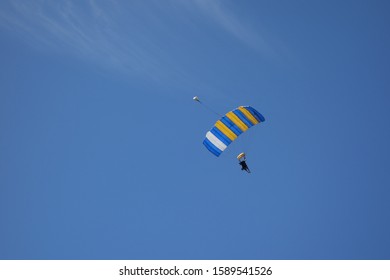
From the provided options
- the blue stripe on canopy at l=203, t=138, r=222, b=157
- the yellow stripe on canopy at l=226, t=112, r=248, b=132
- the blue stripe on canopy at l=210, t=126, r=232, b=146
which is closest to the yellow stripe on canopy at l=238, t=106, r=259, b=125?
the yellow stripe on canopy at l=226, t=112, r=248, b=132

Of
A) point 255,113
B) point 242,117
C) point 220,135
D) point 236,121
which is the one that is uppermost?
point 255,113

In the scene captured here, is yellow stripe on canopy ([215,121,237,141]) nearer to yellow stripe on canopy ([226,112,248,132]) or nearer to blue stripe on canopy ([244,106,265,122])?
yellow stripe on canopy ([226,112,248,132])

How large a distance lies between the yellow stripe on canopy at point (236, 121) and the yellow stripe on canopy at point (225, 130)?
0.65 meters

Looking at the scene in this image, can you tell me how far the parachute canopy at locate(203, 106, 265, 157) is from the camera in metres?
44.4

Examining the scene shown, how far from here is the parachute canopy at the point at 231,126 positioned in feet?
146

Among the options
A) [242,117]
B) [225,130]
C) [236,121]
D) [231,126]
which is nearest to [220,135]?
[225,130]

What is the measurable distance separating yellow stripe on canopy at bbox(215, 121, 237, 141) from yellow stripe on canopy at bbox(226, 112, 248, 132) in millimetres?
651

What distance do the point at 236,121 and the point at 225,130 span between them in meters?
0.97

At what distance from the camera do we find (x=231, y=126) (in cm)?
4469

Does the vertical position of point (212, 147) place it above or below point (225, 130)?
below

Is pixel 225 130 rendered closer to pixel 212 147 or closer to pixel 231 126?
pixel 231 126

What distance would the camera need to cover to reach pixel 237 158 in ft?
146
